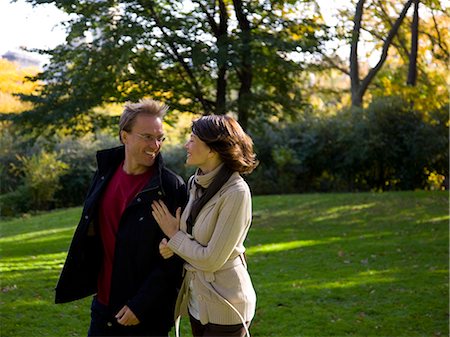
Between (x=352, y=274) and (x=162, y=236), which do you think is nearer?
(x=162, y=236)

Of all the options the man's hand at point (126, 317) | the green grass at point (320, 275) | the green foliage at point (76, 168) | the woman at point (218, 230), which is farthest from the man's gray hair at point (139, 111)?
the green foliage at point (76, 168)

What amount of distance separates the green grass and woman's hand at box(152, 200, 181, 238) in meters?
3.68

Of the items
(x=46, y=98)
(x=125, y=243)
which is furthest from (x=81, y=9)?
(x=125, y=243)

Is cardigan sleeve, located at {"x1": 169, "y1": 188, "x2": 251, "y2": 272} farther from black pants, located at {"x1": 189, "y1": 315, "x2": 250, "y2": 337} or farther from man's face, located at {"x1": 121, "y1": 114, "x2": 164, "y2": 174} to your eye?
man's face, located at {"x1": 121, "y1": 114, "x2": 164, "y2": 174}

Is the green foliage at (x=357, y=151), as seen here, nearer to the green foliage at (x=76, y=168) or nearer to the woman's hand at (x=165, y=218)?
the green foliage at (x=76, y=168)

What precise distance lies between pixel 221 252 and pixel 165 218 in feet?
1.25

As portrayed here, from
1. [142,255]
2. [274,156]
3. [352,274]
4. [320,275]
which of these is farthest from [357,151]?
[142,255]

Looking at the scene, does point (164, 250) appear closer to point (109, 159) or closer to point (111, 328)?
point (111, 328)

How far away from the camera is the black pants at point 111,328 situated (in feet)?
11.4

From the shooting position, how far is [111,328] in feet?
11.6

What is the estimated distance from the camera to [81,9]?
13.1m

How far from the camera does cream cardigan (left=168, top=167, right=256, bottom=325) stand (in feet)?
10.4

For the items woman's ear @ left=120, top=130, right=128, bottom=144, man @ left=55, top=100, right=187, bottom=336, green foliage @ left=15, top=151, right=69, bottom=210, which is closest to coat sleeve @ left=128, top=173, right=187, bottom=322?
man @ left=55, top=100, right=187, bottom=336

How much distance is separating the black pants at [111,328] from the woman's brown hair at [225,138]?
93cm
